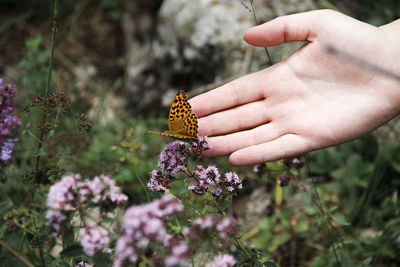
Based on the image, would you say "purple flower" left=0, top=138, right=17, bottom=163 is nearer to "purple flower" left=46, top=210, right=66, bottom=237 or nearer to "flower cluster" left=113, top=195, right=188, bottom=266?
"purple flower" left=46, top=210, right=66, bottom=237

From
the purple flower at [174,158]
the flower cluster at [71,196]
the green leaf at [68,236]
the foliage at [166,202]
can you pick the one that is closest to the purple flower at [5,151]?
the foliage at [166,202]

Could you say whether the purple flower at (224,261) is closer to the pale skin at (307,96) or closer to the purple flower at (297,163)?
the pale skin at (307,96)

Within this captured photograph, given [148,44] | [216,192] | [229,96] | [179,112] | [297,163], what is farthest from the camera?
[148,44]

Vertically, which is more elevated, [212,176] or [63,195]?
[63,195]

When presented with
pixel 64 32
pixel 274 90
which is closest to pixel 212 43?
pixel 274 90

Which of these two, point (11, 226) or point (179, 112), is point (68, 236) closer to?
point (11, 226)

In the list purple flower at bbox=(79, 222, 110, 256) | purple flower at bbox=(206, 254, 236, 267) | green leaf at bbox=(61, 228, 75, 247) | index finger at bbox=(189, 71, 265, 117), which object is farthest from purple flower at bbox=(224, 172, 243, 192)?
index finger at bbox=(189, 71, 265, 117)

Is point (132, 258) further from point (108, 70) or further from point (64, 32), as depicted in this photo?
point (64, 32)

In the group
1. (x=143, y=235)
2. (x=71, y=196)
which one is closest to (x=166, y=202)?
(x=143, y=235)

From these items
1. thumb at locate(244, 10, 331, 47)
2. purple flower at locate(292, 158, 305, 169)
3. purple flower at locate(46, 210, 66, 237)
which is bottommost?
purple flower at locate(292, 158, 305, 169)

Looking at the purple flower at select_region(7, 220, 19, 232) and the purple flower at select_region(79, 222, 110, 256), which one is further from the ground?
the purple flower at select_region(79, 222, 110, 256)
